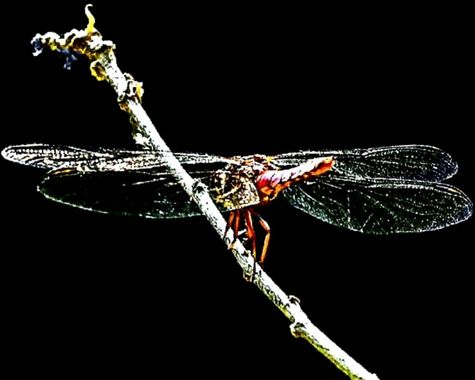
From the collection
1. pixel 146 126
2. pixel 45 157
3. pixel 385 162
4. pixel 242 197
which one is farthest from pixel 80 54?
pixel 385 162

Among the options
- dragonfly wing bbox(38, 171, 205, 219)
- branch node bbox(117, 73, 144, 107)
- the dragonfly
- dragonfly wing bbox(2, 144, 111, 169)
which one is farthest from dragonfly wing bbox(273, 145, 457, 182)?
dragonfly wing bbox(2, 144, 111, 169)

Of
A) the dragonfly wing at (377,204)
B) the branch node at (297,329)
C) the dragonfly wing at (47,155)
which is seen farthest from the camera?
the dragonfly wing at (377,204)

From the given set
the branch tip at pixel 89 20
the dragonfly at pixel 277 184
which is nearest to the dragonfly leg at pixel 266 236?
the dragonfly at pixel 277 184

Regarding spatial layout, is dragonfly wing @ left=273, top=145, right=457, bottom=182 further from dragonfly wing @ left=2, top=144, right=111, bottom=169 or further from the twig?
dragonfly wing @ left=2, top=144, right=111, bottom=169

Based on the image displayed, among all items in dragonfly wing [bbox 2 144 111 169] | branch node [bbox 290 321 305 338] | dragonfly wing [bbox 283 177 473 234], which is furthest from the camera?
dragonfly wing [bbox 283 177 473 234]

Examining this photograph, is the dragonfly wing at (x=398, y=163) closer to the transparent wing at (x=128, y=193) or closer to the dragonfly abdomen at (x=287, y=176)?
the dragonfly abdomen at (x=287, y=176)

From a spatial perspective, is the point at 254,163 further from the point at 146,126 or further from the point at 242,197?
the point at 146,126
